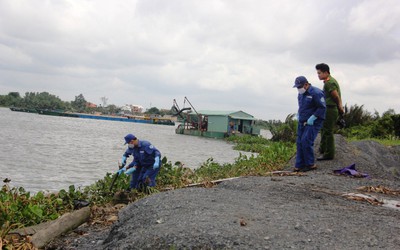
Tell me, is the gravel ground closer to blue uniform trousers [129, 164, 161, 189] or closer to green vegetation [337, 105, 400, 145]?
blue uniform trousers [129, 164, 161, 189]

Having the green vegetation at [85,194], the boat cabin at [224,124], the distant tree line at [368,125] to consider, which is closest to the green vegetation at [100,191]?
the green vegetation at [85,194]

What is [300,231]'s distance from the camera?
3.21 metres

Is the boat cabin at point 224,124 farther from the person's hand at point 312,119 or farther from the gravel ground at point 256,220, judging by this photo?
the gravel ground at point 256,220

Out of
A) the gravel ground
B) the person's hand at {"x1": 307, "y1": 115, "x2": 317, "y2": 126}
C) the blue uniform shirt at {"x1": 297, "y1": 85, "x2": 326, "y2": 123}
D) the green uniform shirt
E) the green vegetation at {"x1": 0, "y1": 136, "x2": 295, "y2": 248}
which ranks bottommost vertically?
the green vegetation at {"x1": 0, "y1": 136, "x2": 295, "y2": 248}

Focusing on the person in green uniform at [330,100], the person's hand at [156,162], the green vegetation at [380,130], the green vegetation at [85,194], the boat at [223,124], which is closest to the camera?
the green vegetation at [85,194]

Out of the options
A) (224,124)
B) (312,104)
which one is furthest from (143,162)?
(224,124)

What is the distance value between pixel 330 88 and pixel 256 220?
453cm

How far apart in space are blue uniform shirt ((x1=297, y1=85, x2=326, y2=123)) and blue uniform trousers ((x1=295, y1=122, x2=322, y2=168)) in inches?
6.3

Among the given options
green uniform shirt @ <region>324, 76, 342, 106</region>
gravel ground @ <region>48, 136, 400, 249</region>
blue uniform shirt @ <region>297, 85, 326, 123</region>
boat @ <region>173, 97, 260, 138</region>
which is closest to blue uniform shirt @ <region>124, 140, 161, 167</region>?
gravel ground @ <region>48, 136, 400, 249</region>

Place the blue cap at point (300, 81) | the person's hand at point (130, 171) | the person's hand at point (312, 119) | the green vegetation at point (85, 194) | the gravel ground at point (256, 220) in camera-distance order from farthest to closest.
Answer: the person's hand at point (130, 171) < the blue cap at point (300, 81) < the person's hand at point (312, 119) < the green vegetation at point (85, 194) < the gravel ground at point (256, 220)

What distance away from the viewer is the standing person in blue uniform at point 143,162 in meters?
7.55

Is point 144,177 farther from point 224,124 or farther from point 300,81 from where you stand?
point 224,124

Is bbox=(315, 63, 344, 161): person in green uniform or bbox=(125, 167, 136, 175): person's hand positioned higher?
bbox=(315, 63, 344, 161): person in green uniform

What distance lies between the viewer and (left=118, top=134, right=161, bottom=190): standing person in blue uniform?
7547mm
